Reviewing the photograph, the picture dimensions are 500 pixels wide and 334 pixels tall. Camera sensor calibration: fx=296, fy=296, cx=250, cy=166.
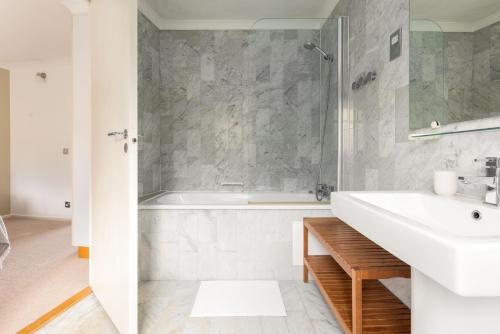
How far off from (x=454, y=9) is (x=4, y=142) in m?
5.47

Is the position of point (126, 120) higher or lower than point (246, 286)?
higher

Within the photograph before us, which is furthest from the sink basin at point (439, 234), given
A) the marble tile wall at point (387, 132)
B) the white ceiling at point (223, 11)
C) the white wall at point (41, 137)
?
the white wall at point (41, 137)

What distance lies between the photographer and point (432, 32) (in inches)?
54.6

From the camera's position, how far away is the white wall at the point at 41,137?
14.1 ft

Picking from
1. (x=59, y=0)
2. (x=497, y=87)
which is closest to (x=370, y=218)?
(x=497, y=87)

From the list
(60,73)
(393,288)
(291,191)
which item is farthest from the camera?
(60,73)

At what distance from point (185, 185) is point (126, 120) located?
187 centimetres

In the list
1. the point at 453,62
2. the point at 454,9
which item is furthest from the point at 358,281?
the point at 454,9

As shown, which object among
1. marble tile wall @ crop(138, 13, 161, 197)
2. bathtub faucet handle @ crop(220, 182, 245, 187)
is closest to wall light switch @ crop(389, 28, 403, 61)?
bathtub faucet handle @ crop(220, 182, 245, 187)

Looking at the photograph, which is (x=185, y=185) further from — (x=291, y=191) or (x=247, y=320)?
(x=247, y=320)

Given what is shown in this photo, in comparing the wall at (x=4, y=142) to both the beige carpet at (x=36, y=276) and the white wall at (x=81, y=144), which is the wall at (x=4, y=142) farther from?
the white wall at (x=81, y=144)

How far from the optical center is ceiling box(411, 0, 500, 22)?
42.6 inches

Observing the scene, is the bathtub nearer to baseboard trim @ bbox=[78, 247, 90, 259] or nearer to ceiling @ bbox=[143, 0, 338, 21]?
baseboard trim @ bbox=[78, 247, 90, 259]

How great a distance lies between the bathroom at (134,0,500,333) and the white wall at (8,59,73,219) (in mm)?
1977
